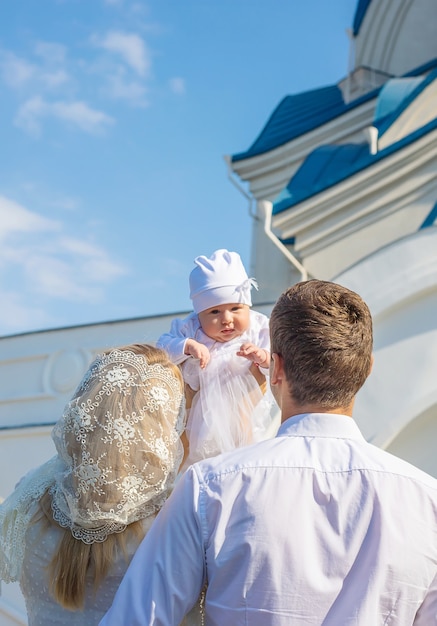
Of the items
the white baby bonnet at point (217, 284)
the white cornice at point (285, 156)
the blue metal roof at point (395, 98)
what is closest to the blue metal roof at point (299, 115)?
the white cornice at point (285, 156)

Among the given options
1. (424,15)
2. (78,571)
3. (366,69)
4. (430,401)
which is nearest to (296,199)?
(430,401)

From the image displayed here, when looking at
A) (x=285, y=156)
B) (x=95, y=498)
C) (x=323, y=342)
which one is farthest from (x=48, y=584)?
(x=285, y=156)

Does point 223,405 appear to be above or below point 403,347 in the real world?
below

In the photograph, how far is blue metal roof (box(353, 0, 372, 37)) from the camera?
15.2 metres

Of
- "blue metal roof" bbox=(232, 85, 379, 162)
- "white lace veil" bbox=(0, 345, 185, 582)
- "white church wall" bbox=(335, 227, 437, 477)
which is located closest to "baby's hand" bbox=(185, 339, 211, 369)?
"white lace veil" bbox=(0, 345, 185, 582)

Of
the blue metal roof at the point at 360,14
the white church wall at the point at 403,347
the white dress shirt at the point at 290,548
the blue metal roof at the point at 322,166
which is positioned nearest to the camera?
the white dress shirt at the point at 290,548

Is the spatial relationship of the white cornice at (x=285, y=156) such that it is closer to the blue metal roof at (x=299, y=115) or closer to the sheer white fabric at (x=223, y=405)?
the blue metal roof at (x=299, y=115)

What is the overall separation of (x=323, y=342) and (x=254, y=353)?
1.46 meters

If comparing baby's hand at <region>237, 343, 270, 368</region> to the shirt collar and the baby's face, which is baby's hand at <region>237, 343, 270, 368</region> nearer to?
the baby's face

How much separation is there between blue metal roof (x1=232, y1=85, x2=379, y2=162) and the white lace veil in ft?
35.2

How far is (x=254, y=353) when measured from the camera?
3580 millimetres

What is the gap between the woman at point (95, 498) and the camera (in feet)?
7.28

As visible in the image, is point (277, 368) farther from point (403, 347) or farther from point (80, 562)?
point (403, 347)

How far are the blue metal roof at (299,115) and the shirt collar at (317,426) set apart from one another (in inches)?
428
